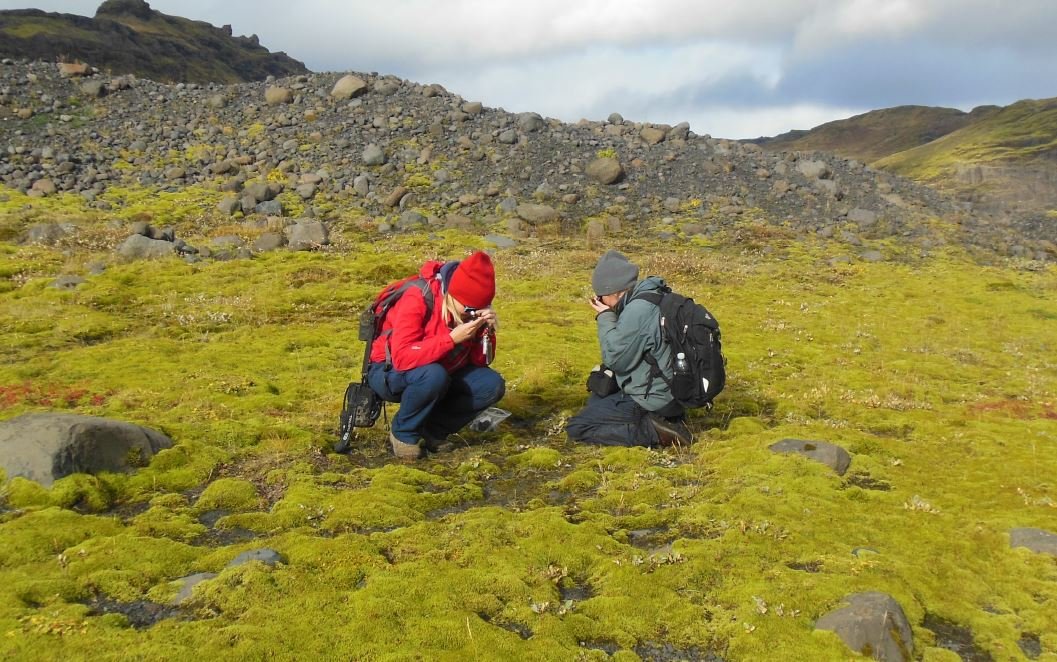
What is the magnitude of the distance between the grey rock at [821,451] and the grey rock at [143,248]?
71.6 ft

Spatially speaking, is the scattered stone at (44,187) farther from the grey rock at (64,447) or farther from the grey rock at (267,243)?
the grey rock at (64,447)

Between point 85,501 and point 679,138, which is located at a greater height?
point 679,138

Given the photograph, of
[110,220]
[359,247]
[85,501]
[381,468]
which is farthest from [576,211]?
[85,501]

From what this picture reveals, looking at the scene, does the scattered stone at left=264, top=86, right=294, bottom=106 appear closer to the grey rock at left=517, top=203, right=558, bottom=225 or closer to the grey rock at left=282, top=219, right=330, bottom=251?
the grey rock at left=282, top=219, right=330, bottom=251

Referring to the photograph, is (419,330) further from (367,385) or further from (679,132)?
(679,132)

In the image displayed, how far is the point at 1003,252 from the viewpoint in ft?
114

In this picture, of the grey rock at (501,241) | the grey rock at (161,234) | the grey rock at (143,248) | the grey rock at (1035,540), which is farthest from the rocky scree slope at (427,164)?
the grey rock at (1035,540)

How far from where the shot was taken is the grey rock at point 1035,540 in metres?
7.88

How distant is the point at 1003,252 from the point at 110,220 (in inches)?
1531

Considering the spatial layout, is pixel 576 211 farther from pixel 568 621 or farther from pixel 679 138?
pixel 568 621

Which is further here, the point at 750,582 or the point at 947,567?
the point at 947,567

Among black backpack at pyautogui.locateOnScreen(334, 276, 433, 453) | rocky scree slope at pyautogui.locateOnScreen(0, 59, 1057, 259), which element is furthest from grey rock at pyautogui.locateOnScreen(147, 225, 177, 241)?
black backpack at pyautogui.locateOnScreen(334, 276, 433, 453)

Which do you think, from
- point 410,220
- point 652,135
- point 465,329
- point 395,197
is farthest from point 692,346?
point 652,135

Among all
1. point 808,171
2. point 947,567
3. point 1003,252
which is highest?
point 808,171
